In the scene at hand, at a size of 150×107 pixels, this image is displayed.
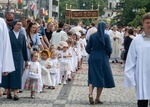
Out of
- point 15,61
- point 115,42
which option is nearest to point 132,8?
point 115,42

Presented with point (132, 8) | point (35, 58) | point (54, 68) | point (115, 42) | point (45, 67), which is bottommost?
point (132, 8)

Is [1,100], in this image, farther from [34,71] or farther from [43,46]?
[43,46]

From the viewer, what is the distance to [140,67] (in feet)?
26.4

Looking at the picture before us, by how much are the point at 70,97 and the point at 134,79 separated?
4677 mm

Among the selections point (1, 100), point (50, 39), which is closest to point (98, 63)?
point (1, 100)

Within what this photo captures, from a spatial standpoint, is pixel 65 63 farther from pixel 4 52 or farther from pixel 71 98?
pixel 4 52

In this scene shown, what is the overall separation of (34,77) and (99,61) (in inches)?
64.3

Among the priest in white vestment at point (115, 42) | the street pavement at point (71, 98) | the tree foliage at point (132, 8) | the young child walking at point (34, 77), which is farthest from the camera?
the tree foliage at point (132, 8)

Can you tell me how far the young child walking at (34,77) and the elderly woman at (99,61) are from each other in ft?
4.23

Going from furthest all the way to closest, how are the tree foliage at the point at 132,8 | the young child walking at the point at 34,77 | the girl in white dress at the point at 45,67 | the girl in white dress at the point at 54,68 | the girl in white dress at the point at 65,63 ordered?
1. the tree foliage at the point at 132,8
2. the girl in white dress at the point at 65,63
3. the girl in white dress at the point at 54,68
4. the girl in white dress at the point at 45,67
5. the young child walking at the point at 34,77

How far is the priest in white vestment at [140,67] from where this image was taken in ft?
26.2

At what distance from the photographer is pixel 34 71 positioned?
1250 cm

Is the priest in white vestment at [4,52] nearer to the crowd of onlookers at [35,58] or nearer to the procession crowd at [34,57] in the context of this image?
the procession crowd at [34,57]

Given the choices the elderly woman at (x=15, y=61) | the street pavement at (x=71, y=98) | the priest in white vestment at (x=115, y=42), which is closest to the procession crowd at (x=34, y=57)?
the elderly woman at (x=15, y=61)
